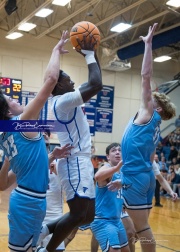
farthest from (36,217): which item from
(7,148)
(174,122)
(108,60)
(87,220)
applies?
(174,122)

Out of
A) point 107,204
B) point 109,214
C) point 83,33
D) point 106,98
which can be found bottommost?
point 109,214

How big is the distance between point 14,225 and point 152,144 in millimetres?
1773

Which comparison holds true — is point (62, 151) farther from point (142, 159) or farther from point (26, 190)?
point (142, 159)

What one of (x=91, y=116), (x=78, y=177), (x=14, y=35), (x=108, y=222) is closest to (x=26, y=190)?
(x=78, y=177)

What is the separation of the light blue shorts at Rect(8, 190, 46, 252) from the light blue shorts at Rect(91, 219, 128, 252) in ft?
5.49

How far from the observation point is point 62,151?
3932 mm

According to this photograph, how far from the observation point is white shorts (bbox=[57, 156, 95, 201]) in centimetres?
404

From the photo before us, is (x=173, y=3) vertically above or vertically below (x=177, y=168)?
above

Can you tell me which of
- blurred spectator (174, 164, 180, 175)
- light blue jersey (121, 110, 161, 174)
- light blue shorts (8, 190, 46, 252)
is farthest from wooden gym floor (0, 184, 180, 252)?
blurred spectator (174, 164, 180, 175)

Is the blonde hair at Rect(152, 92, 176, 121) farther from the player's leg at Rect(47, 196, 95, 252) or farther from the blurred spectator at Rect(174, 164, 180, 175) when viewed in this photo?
the blurred spectator at Rect(174, 164, 180, 175)

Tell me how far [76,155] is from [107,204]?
1.24 metres

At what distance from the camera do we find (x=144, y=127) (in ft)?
14.4

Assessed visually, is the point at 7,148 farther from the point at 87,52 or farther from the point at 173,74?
the point at 173,74

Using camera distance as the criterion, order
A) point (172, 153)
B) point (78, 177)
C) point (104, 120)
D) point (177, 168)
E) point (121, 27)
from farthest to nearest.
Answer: point (104, 120) → point (172, 153) → point (121, 27) → point (177, 168) → point (78, 177)
